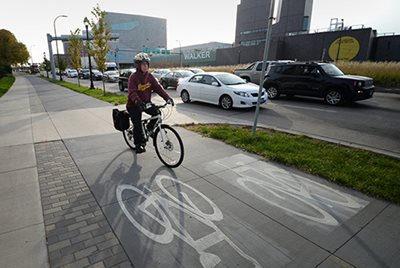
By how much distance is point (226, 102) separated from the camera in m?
10.5

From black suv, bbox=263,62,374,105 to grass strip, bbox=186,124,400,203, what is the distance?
19.3 ft

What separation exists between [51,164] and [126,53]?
300ft

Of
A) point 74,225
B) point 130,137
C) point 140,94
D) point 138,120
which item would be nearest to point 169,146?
point 138,120

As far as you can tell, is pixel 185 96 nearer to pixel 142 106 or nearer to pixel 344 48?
Result: pixel 142 106

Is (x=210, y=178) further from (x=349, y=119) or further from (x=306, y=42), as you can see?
(x=306, y=42)

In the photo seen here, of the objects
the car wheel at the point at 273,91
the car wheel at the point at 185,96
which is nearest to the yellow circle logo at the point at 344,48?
the car wheel at the point at 273,91

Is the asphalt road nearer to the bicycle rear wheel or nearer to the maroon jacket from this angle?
the bicycle rear wheel

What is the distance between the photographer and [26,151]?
536 cm

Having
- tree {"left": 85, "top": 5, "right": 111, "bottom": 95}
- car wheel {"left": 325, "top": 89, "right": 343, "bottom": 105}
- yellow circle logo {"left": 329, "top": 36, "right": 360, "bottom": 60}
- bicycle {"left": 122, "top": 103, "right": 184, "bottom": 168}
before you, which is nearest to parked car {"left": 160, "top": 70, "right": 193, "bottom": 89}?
tree {"left": 85, "top": 5, "right": 111, "bottom": 95}

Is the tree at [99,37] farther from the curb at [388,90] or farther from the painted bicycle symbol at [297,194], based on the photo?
the curb at [388,90]

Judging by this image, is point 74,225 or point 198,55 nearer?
point 74,225

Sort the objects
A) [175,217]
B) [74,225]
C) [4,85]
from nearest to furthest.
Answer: [74,225], [175,217], [4,85]

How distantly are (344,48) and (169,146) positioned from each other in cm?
3299

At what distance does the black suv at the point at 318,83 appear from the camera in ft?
33.9
